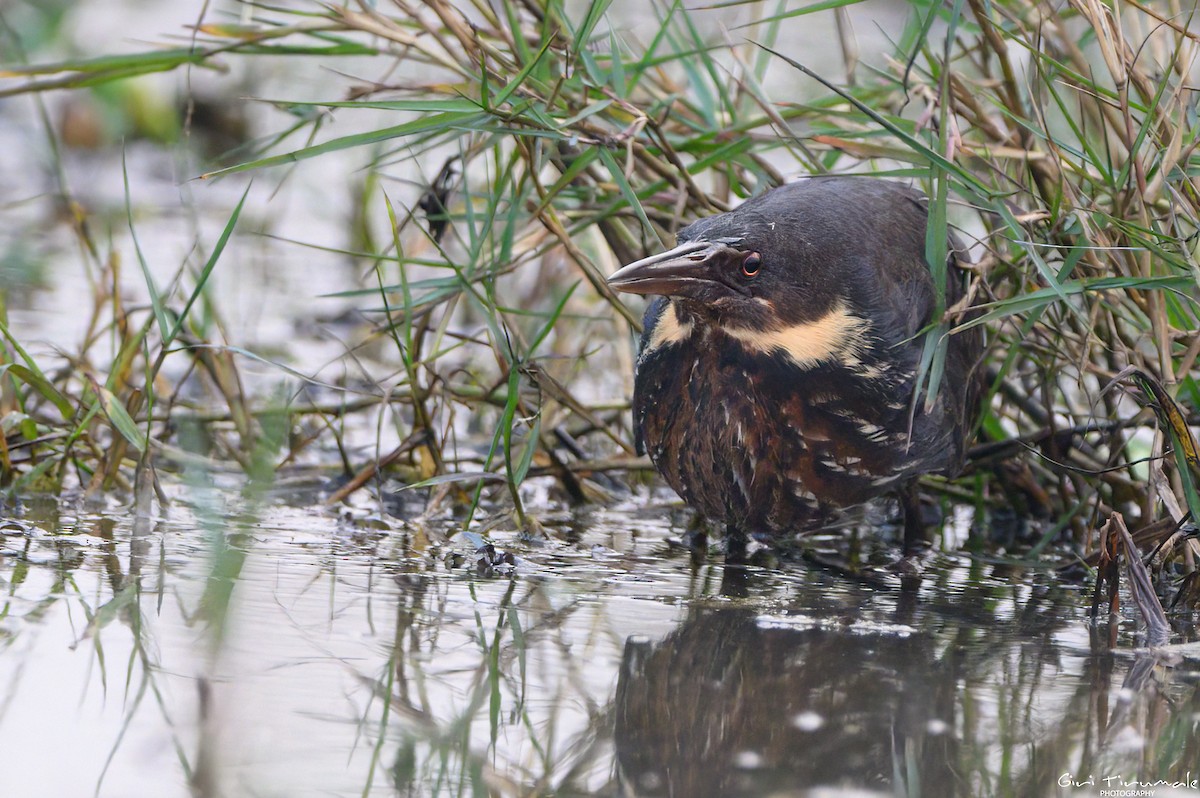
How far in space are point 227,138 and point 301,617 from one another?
5.21 metres

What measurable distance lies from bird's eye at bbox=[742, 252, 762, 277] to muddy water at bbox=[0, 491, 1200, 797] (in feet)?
2.18

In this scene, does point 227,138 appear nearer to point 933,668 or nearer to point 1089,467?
point 1089,467

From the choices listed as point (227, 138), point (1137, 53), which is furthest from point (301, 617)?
point (227, 138)

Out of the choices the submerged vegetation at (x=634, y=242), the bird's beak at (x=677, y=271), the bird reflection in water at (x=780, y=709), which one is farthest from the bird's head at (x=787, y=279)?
the bird reflection in water at (x=780, y=709)

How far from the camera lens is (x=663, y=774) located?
6.19ft

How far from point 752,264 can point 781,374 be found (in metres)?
0.24

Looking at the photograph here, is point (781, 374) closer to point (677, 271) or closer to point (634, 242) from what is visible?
point (677, 271)

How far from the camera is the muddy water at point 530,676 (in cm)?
187

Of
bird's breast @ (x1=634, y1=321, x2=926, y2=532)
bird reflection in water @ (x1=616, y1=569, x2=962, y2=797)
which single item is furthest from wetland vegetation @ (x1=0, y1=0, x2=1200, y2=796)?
bird's breast @ (x1=634, y1=321, x2=926, y2=532)

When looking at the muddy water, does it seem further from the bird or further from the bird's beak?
the bird's beak

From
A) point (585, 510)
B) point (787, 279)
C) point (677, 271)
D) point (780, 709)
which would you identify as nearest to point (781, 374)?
point (787, 279)

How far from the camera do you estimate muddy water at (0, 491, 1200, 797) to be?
6.13 feet

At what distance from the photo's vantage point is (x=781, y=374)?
3.02 metres

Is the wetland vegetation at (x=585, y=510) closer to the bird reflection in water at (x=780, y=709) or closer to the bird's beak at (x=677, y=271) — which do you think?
the bird reflection in water at (x=780, y=709)
